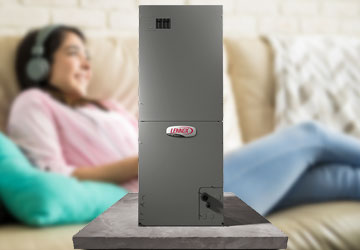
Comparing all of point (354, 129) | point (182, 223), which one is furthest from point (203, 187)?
point (354, 129)

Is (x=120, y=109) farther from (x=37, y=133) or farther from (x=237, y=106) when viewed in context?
(x=237, y=106)

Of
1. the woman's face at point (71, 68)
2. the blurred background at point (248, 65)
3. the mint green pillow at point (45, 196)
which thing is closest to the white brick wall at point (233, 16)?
the blurred background at point (248, 65)

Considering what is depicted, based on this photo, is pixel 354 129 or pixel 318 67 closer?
pixel 354 129

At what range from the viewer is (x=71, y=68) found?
4.44 feet

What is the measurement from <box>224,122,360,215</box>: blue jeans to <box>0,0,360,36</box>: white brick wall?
0.79 metres

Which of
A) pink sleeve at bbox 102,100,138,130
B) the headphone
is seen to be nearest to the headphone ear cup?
the headphone

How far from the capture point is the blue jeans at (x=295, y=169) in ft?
2.85

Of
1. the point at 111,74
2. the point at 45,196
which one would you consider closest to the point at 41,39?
the point at 111,74

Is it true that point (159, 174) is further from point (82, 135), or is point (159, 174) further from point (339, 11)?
point (339, 11)

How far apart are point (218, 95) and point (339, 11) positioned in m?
1.84

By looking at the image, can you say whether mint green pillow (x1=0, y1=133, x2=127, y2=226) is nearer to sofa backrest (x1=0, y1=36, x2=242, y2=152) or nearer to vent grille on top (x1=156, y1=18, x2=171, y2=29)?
sofa backrest (x1=0, y1=36, x2=242, y2=152)

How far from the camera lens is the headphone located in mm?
1312

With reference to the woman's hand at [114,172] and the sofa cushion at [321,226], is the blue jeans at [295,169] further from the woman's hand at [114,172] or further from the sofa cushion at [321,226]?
the woman's hand at [114,172]

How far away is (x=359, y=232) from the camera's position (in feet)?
3.14
